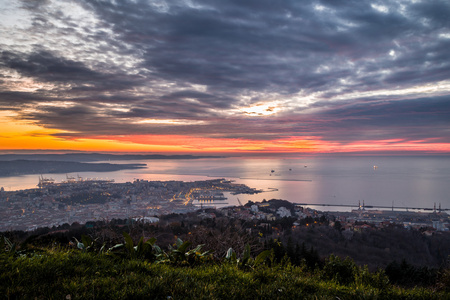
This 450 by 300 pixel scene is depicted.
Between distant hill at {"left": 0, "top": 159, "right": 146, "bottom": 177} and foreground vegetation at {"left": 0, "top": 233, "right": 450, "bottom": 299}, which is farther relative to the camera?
distant hill at {"left": 0, "top": 159, "right": 146, "bottom": 177}

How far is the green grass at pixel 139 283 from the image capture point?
232cm

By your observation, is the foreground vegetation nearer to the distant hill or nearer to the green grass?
the green grass

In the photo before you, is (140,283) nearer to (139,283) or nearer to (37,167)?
(139,283)

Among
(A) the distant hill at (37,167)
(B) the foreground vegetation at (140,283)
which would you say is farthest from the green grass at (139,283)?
(A) the distant hill at (37,167)

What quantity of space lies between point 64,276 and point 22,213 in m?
25.5

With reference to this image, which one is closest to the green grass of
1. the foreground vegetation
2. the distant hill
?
the foreground vegetation

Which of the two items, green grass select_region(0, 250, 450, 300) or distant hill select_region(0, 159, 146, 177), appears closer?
green grass select_region(0, 250, 450, 300)

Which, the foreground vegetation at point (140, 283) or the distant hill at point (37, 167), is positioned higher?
the foreground vegetation at point (140, 283)

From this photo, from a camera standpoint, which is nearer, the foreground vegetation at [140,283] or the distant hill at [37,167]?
the foreground vegetation at [140,283]

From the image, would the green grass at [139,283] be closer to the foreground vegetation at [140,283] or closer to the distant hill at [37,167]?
the foreground vegetation at [140,283]

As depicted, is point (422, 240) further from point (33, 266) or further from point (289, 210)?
point (33, 266)

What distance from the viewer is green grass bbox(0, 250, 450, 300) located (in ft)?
7.60

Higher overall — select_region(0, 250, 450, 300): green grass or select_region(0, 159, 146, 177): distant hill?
select_region(0, 250, 450, 300): green grass

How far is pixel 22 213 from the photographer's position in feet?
A: 72.0
